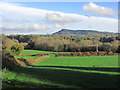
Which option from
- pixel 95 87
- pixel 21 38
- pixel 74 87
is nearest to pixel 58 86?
pixel 74 87

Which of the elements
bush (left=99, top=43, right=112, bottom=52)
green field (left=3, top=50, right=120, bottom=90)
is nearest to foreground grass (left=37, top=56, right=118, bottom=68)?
green field (left=3, top=50, right=120, bottom=90)

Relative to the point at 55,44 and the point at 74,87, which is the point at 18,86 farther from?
the point at 55,44

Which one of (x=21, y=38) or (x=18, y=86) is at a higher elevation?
(x=21, y=38)

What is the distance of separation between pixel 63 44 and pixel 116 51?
1250cm

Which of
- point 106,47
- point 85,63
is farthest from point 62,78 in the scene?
point 106,47

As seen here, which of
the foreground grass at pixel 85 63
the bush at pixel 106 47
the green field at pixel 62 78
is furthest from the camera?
the bush at pixel 106 47

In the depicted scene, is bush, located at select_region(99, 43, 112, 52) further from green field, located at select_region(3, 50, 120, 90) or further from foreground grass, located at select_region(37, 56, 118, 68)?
green field, located at select_region(3, 50, 120, 90)

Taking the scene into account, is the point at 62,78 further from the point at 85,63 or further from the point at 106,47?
A: the point at 106,47

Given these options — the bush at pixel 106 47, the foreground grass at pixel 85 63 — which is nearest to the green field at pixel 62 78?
the foreground grass at pixel 85 63

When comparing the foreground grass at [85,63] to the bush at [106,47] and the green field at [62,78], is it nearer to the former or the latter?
the green field at [62,78]

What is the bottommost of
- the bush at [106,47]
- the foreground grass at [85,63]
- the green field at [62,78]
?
the foreground grass at [85,63]

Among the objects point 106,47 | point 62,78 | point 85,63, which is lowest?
point 85,63

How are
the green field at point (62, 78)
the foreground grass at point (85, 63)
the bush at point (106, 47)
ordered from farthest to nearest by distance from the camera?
the bush at point (106, 47) < the foreground grass at point (85, 63) < the green field at point (62, 78)

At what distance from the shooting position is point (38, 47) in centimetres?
4800
